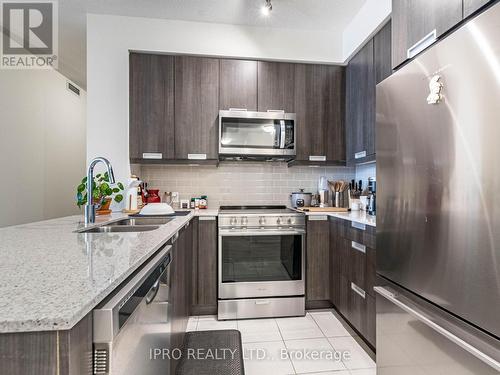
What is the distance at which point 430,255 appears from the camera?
101 cm

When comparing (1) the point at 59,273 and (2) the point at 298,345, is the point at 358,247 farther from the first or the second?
(1) the point at 59,273

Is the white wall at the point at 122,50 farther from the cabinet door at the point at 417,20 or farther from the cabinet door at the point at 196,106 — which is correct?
the cabinet door at the point at 417,20

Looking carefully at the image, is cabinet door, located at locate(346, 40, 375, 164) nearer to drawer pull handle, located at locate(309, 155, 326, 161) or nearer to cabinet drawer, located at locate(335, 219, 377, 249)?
drawer pull handle, located at locate(309, 155, 326, 161)

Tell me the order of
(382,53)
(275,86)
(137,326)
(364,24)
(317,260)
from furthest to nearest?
(275,86)
(317,260)
(364,24)
(382,53)
(137,326)

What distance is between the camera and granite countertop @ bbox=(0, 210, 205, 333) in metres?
0.40

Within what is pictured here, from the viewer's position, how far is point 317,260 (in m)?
2.32

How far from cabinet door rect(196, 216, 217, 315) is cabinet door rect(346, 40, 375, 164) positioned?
1479 millimetres

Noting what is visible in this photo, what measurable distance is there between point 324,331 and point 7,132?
3643mm

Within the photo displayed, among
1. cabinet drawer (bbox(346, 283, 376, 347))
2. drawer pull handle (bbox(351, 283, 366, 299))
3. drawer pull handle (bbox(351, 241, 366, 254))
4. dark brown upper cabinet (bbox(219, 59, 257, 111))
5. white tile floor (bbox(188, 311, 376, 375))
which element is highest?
dark brown upper cabinet (bbox(219, 59, 257, 111))

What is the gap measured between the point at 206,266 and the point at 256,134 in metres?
1.29

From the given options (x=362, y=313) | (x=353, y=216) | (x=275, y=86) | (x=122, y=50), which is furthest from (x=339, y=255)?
(x=122, y=50)

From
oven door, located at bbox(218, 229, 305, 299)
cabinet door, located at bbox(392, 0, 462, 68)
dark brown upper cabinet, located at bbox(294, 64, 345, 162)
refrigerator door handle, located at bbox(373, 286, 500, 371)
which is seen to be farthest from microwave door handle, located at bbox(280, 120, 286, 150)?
refrigerator door handle, located at bbox(373, 286, 500, 371)

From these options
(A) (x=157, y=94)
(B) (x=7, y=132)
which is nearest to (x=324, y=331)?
(A) (x=157, y=94)

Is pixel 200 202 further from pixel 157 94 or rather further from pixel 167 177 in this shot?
pixel 157 94
